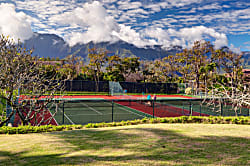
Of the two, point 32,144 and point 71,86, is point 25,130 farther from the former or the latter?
point 71,86

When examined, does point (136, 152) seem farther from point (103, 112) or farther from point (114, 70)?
point (114, 70)

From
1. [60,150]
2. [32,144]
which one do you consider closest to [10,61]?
[32,144]

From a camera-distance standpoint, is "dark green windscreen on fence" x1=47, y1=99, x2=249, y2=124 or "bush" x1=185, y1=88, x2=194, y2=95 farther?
"bush" x1=185, y1=88, x2=194, y2=95

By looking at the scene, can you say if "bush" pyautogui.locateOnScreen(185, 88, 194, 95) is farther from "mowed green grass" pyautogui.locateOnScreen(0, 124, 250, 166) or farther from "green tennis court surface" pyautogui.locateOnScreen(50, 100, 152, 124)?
"mowed green grass" pyautogui.locateOnScreen(0, 124, 250, 166)

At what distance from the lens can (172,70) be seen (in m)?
60.8

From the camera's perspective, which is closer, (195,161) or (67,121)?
(195,161)

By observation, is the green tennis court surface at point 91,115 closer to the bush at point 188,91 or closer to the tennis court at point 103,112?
the tennis court at point 103,112

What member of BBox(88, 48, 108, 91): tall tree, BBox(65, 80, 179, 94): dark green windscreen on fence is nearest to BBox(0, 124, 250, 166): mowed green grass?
BBox(65, 80, 179, 94): dark green windscreen on fence

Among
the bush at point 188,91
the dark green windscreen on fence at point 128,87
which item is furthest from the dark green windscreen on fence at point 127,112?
the bush at point 188,91

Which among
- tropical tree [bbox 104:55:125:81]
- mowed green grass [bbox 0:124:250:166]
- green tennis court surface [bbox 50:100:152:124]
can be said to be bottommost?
green tennis court surface [bbox 50:100:152:124]

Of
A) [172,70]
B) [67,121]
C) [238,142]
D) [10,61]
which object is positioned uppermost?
[172,70]

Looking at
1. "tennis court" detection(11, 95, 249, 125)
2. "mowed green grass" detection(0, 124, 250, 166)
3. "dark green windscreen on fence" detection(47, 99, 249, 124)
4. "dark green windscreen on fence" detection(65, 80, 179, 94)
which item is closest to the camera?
"mowed green grass" detection(0, 124, 250, 166)

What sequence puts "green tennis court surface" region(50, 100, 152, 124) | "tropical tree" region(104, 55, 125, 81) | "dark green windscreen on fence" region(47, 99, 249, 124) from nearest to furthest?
"green tennis court surface" region(50, 100, 152, 124)
"dark green windscreen on fence" region(47, 99, 249, 124)
"tropical tree" region(104, 55, 125, 81)

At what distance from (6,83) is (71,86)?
31.1 m
